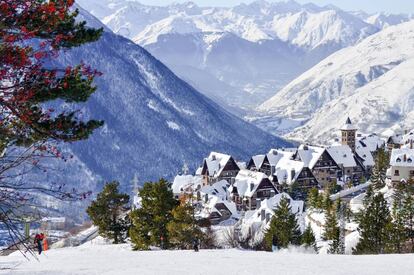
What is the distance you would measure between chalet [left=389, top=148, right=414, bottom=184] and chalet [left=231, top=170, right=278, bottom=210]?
19.5 metres

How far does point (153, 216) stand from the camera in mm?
50406

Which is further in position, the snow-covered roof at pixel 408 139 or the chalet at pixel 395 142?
the chalet at pixel 395 142

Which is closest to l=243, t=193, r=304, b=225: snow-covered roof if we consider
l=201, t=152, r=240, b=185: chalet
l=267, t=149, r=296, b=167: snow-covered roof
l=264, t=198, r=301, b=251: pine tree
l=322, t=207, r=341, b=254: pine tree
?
l=322, t=207, r=341, b=254: pine tree

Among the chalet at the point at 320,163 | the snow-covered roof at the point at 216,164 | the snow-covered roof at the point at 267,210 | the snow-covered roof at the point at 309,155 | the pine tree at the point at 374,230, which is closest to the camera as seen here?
the pine tree at the point at 374,230

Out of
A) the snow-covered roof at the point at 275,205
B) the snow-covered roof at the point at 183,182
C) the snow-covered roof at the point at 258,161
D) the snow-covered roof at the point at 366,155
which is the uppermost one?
the snow-covered roof at the point at 366,155

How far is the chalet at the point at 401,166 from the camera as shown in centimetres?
9525

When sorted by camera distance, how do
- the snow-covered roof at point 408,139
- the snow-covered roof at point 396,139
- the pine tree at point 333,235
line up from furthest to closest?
the snow-covered roof at point 396,139, the snow-covered roof at point 408,139, the pine tree at point 333,235

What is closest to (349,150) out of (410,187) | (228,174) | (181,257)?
(228,174)

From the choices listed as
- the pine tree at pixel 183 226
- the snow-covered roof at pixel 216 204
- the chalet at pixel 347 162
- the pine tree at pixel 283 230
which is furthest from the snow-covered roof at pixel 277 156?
the pine tree at pixel 183 226

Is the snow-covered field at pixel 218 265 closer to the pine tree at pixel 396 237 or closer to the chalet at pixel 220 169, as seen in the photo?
the pine tree at pixel 396 237

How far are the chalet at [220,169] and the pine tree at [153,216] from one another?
2592 inches

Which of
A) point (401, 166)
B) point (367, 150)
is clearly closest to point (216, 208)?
point (401, 166)

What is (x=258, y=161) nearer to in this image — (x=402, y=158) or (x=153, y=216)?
(x=402, y=158)

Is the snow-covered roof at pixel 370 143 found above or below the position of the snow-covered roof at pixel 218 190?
above
